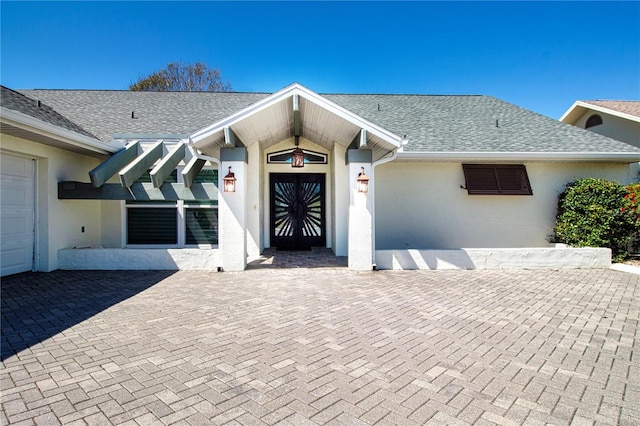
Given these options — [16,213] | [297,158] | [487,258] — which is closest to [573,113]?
[487,258]

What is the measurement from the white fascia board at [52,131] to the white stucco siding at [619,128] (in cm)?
1992

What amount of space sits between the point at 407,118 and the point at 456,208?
358 cm

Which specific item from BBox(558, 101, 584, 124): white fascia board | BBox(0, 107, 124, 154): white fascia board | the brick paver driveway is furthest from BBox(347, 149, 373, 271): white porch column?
BBox(558, 101, 584, 124): white fascia board

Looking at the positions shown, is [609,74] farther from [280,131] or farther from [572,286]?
[280,131]

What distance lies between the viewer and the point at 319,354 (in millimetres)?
3205

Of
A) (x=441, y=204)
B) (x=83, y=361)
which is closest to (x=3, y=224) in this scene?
(x=83, y=361)

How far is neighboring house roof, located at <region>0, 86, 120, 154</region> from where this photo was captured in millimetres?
5414

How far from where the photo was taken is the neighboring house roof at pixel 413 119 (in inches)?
352

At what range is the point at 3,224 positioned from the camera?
634 cm

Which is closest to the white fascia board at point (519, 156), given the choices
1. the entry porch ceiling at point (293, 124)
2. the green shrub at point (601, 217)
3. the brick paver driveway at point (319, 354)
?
the green shrub at point (601, 217)

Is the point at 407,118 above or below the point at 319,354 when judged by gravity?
above

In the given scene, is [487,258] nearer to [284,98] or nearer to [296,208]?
[296,208]

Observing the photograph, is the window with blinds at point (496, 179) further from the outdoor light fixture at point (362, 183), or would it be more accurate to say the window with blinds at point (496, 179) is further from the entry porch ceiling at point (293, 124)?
the outdoor light fixture at point (362, 183)

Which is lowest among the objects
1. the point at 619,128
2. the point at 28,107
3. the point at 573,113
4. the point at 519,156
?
the point at 519,156
